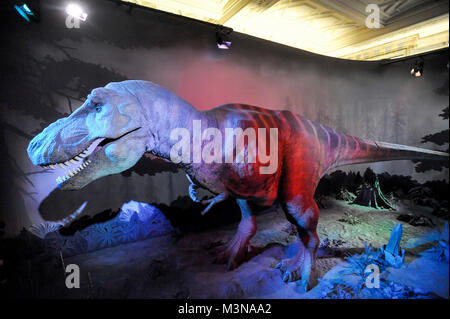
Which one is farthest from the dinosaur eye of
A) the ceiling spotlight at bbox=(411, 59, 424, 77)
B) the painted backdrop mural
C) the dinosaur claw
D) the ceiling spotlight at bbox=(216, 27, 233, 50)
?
the ceiling spotlight at bbox=(411, 59, 424, 77)

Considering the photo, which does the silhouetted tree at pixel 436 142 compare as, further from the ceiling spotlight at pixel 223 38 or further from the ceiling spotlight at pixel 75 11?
the ceiling spotlight at pixel 75 11

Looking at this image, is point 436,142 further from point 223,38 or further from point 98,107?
point 98,107

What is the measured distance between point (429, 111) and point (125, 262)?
3.05 metres

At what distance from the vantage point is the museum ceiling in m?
1.94

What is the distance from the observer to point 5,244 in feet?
7.10

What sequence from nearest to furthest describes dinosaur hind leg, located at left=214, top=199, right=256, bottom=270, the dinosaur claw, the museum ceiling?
the dinosaur claw < the museum ceiling < dinosaur hind leg, located at left=214, top=199, right=256, bottom=270

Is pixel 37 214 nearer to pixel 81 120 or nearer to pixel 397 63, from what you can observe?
pixel 81 120

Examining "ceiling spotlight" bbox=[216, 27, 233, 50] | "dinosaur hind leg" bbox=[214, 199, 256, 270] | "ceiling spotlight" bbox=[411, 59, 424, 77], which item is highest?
"ceiling spotlight" bbox=[216, 27, 233, 50]

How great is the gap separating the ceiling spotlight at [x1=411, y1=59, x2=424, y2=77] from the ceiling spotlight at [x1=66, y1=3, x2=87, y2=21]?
10.2ft

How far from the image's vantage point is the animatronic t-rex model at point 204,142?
1.27m

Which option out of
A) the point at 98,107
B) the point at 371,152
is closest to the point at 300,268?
the point at 371,152

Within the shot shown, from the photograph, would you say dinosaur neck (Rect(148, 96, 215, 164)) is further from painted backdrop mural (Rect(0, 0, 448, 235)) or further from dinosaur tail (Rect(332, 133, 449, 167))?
dinosaur tail (Rect(332, 133, 449, 167))

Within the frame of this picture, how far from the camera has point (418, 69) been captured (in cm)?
204
